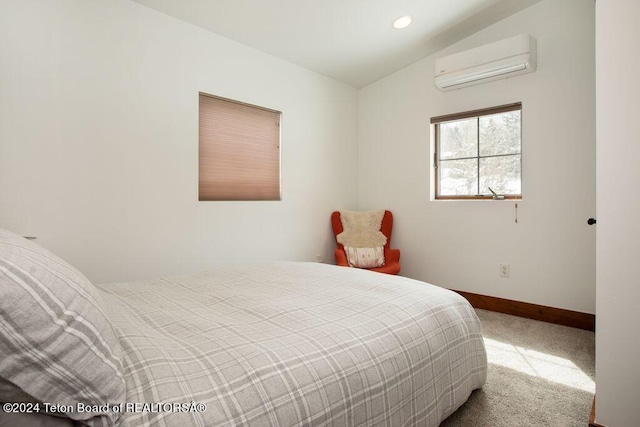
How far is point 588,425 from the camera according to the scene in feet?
4.95

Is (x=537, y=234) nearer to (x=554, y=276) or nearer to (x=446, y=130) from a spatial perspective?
(x=554, y=276)

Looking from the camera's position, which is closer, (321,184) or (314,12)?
(314,12)

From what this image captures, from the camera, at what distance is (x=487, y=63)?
312cm

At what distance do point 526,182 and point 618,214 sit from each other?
6.08ft

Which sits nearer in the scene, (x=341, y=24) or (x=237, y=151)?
(x=341, y=24)

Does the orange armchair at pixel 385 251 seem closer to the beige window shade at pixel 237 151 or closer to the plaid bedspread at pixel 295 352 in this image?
the beige window shade at pixel 237 151

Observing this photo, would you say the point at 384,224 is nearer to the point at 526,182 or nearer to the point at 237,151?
the point at 526,182

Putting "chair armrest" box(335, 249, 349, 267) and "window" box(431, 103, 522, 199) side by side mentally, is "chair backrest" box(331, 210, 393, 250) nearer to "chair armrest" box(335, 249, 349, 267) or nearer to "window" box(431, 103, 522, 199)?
"chair armrest" box(335, 249, 349, 267)

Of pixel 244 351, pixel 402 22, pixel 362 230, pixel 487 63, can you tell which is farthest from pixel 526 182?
pixel 244 351

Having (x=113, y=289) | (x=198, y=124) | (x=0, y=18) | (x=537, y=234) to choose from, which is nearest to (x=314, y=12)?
(x=198, y=124)

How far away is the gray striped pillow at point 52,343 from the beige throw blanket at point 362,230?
3086mm

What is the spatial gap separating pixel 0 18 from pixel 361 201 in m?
3.54

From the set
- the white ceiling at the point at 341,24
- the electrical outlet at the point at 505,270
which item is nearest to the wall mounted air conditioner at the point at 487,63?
the white ceiling at the point at 341,24

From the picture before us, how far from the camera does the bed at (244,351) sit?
662 millimetres
